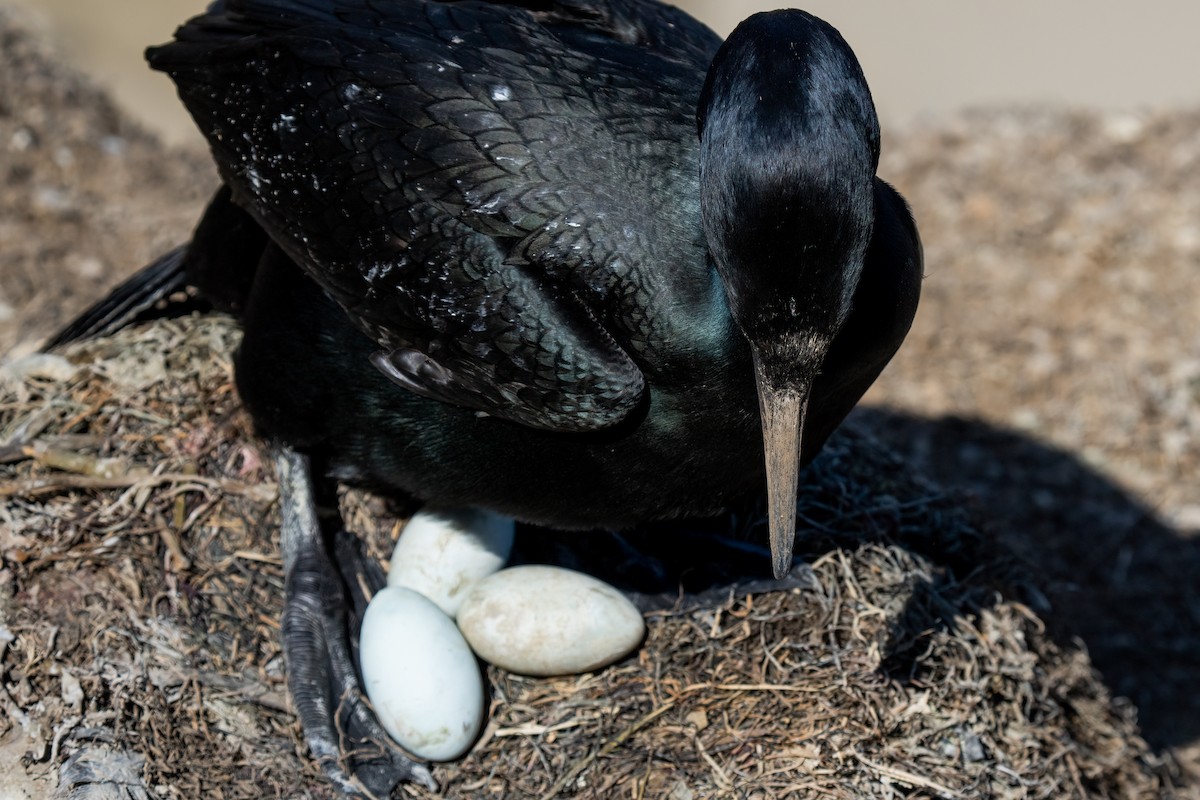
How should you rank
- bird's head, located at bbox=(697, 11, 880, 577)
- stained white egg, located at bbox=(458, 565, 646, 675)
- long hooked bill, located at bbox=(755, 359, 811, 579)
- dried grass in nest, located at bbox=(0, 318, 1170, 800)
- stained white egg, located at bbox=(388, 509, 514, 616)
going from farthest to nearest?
stained white egg, located at bbox=(388, 509, 514, 616) → stained white egg, located at bbox=(458, 565, 646, 675) → dried grass in nest, located at bbox=(0, 318, 1170, 800) → long hooked bill, located at bbox=(755, 359, 811, 579) → bird's head, located at bbox=(697, 11, 880, 577)

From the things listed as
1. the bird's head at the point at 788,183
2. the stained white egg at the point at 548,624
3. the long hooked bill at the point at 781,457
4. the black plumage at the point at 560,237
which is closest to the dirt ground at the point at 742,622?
the stained white egg at the point at 548,624

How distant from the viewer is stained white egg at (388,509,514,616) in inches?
137

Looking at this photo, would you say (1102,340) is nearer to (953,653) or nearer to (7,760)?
(953,653)

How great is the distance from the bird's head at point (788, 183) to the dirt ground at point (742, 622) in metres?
1.04

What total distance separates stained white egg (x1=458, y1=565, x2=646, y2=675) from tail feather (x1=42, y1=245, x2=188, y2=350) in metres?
1.61

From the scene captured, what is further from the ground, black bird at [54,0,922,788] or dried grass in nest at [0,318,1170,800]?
black bird at [54,0,922,788]

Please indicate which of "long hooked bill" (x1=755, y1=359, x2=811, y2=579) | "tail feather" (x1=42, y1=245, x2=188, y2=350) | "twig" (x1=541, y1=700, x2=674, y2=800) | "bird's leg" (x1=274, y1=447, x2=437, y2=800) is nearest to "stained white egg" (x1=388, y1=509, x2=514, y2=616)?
"bird's leg" (x1=274, y1=447, x2=437, y2=800)

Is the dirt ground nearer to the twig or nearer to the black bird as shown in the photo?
the twig

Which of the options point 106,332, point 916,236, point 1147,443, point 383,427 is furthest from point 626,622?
point 1147,443

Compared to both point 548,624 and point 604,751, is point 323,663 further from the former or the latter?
point 604,751

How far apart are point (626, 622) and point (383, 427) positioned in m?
0.83

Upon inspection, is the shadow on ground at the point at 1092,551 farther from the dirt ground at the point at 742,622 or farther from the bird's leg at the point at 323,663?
the bird's leg at the point at 323,663

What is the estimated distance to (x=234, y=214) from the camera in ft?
12.5

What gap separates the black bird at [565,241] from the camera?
8.27 feet
